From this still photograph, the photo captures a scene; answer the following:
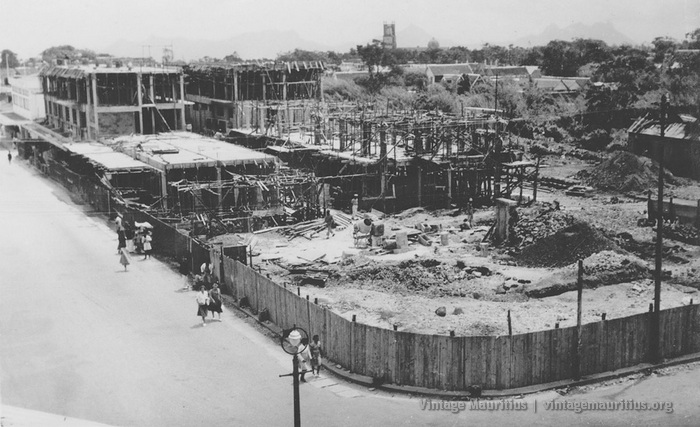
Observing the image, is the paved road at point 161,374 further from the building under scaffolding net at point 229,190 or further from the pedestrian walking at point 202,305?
the building under scaffolding net at point 229,190

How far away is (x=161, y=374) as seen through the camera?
2008 cm

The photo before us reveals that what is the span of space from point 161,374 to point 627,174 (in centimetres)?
3749

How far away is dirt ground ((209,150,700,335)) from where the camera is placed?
24266 millimetres

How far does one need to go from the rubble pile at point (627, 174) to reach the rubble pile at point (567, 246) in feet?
61.2

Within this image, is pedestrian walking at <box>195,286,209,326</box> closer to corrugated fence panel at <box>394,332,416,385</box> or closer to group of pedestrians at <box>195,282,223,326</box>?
group of pedestrians at <box>195,282,223,326</box>

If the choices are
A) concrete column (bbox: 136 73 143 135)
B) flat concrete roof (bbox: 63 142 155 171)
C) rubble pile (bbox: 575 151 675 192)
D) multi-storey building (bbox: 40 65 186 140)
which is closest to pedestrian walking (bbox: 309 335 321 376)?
flat concrete roof (bbox: 63 142 155 171)


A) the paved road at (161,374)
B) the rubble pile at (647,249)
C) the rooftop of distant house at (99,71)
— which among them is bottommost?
the paved road at (161,374)

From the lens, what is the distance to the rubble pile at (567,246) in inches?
1185

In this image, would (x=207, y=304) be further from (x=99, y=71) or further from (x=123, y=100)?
(x=123, y=100)

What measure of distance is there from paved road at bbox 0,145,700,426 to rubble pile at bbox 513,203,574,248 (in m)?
13.1

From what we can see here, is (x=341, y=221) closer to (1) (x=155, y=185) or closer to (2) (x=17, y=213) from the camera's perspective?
(1) (x=155, y=185)

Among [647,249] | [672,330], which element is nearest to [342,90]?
[647,249]

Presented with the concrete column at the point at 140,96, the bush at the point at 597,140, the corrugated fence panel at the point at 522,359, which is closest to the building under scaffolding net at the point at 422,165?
the concrete column at the point at 140,96

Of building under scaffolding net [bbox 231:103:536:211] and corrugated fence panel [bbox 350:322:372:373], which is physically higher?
building under scaffolding net [bbox 231:103:536:211]
